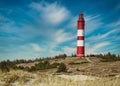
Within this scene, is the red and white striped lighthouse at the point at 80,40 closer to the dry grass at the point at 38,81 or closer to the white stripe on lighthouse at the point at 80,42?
the white stripe on lighthouse at the point at 80,42

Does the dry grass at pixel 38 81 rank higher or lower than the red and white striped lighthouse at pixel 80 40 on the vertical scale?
lower

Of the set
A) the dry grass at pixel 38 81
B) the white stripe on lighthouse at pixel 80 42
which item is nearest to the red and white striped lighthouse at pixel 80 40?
the white stripe on lighthouse at pixel 80 42

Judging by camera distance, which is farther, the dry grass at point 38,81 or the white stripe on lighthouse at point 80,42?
the white stripe on lighthouse at point 80,42

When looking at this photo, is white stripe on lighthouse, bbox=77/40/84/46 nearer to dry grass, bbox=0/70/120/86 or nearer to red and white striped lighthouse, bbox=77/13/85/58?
red and white striped lighthouse, bbox=77/13/85/58

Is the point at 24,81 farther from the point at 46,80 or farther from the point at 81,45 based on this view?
the point at 81,45

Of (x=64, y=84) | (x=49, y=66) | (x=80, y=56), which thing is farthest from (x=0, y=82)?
(x=80, y=56)

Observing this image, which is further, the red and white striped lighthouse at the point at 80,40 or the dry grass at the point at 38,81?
the red and white striped lighthouse at the point at 80,40

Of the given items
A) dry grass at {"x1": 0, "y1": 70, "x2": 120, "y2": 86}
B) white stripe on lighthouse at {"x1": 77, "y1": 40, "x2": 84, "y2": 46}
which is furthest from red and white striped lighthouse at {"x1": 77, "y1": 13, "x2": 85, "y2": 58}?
dry grass at {"x1": 0, "y1": 70, "x2": 120, "y2": 86}

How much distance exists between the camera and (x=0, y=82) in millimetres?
15508

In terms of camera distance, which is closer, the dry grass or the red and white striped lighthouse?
the dry grass

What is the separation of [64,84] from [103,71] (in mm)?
13649

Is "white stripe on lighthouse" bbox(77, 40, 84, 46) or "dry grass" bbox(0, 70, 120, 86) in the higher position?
"white stripe on lighthouse" bbox(77, 40, 84, 46)

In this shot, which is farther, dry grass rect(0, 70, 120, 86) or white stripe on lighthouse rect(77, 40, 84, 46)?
white stripe on lighthouse rect(77, 40, 84, 46)

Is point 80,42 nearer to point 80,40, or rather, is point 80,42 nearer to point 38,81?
point 80,40
